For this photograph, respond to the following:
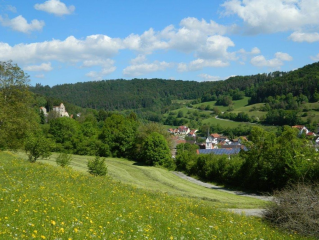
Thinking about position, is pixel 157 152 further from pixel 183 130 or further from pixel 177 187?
pixel 183 130

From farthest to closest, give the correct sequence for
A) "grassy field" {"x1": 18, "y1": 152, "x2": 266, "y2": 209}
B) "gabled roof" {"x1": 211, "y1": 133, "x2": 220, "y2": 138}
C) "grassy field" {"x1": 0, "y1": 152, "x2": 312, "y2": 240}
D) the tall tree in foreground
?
"gabled roof" {"x1": 211, "y1": 133, "x2": 220, "y2": 138}, the tall tree in foreground, "grassy field" {"x1": 18, "y1": 152, "x2": 266, "y2": 209}, "grassy field" {"x1": 0, "y1": 152, "x2": 312, "y2": 240}

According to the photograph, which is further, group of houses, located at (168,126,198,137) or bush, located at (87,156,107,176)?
group of houses, located at (168,126,198,137)

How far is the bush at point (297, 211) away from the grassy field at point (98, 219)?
561 mm

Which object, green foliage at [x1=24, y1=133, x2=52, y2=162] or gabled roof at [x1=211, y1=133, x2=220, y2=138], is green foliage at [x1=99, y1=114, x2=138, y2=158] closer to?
green foliage at [x1=24, y1=133, x2=52, y2=162]

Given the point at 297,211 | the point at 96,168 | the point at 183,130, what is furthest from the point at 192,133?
the point at 297,211

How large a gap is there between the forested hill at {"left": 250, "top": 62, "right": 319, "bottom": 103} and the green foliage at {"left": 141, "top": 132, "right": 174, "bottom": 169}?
96839mm

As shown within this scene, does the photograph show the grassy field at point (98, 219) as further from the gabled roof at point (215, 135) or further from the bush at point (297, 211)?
the gabled roof at point (215, 135)

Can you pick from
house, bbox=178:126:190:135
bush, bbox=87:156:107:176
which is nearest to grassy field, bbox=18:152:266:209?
bush, bbox=87:156:107:176

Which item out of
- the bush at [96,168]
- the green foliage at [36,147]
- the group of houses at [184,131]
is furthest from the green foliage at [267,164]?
the group of houses at [184,131]

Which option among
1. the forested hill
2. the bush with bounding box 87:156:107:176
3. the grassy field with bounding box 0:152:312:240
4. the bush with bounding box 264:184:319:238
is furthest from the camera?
the forested hill

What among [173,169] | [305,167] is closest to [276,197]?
[305,167]

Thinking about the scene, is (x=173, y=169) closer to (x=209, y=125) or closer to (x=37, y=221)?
(x=37, y=221)

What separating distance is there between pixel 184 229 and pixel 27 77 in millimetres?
33200

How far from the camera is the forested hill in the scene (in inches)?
5586
